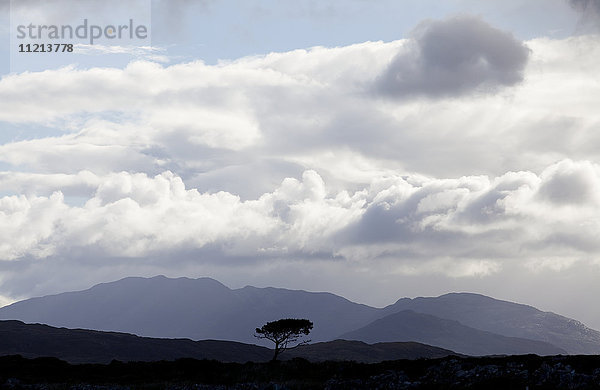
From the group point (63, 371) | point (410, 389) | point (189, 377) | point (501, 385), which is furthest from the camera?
point (63, 371)

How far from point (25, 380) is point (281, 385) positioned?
31687 mm

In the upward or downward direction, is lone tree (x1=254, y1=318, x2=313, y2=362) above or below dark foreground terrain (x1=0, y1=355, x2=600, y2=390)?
above

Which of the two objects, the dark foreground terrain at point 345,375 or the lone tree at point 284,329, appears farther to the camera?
the lone tree at point 284,329

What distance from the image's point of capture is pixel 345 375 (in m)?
50.0

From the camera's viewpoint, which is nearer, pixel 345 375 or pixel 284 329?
pixel 345 375

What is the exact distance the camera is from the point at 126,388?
165 feet

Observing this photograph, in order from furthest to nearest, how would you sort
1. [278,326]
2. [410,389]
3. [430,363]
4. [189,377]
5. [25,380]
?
[278,326], [25,380], [189,377], [430,363], [410,389]

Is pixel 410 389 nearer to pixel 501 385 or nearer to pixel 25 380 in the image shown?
pixel 501 385

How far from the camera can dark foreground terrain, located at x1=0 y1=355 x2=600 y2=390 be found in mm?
39688

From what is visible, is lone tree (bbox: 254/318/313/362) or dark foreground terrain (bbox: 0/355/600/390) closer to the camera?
dark foreground terrain (bbox: 0/355/600/390)

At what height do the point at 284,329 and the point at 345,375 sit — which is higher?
the point at 284,329

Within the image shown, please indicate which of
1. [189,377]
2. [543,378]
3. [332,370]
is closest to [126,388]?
[189,377]

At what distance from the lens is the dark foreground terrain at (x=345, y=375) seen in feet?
130

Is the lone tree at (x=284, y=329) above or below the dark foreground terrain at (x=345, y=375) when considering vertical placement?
above
